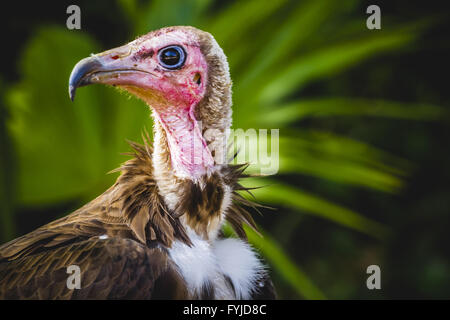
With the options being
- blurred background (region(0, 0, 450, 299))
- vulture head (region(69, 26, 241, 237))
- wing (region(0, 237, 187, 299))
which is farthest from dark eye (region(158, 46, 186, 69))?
blurred background (region(0, 0, 450, 299))

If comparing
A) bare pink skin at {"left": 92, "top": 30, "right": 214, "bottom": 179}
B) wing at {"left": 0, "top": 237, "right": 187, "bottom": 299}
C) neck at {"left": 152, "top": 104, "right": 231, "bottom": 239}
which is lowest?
wing at {"left": 0, "top": 237, "right": 187, "bottom": 299}

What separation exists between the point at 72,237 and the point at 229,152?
0.28m

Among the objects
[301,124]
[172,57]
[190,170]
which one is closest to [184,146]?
[190,170]

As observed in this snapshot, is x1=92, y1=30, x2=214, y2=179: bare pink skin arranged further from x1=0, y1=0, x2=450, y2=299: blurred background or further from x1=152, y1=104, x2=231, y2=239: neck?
x1=0, y1=0, x2=450, y2=299: blurred background

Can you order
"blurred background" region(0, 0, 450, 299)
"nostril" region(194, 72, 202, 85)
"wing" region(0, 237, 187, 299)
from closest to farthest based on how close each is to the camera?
"wing" region(0, 237, 187, 299) < "nostril" region(194, 72, 202, 85) < "blurred background" region(0, 0, 450, 299)

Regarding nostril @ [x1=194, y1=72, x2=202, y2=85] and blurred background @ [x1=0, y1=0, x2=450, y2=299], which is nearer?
nostril @ [x1=194, y1=72, x2=202, y2=85]

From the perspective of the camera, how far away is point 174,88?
774 millimetres

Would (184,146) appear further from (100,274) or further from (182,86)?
(100,274)

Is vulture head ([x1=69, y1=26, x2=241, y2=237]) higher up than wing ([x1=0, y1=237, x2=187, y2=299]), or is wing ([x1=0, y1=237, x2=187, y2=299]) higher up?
vulture head ([x1=69, y1=26, x2=241, y2=237])

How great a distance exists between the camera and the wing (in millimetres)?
675

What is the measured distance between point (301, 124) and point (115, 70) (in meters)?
1.65

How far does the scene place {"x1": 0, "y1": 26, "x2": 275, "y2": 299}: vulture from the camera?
0.70 metres

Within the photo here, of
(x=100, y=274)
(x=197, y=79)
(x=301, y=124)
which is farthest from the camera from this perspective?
(x=301, y=124)

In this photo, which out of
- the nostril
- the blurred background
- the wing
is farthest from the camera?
the blurred background
